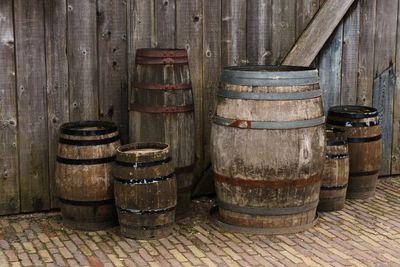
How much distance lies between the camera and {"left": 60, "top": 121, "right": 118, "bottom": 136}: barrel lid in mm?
5637

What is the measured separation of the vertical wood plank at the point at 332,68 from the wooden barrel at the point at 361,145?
0.51m

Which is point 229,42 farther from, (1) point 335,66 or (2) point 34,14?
(2) point 34,14

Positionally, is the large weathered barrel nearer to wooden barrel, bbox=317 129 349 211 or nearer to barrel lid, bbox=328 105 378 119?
wooden barrel, bbox=317 129 349 211

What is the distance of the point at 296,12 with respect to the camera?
7.02 metres

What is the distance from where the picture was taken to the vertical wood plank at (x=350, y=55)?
7305mm

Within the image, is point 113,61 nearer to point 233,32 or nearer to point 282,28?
point 233,32

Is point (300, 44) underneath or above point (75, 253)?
above

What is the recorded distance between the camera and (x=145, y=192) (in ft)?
17.7

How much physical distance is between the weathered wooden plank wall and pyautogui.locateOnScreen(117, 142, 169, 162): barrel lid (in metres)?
0.78

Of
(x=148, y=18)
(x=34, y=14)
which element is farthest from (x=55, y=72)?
(x=148, y=18)

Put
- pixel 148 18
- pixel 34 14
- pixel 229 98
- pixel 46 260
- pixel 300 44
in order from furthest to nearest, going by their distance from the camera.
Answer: pixel 300 44 → pixel 148 18 → pixel 34 14 → pixel 229 98 → pixel 46 260

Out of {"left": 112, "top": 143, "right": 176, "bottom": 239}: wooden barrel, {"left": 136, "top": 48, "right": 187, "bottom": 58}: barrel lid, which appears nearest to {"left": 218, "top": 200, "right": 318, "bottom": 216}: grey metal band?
{"left": 112, "top": 143, "right": 176, "bottom": 239}: wooden barrel

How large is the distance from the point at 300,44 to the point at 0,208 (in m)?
3.30

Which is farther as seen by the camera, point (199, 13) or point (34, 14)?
point (199, 13)
